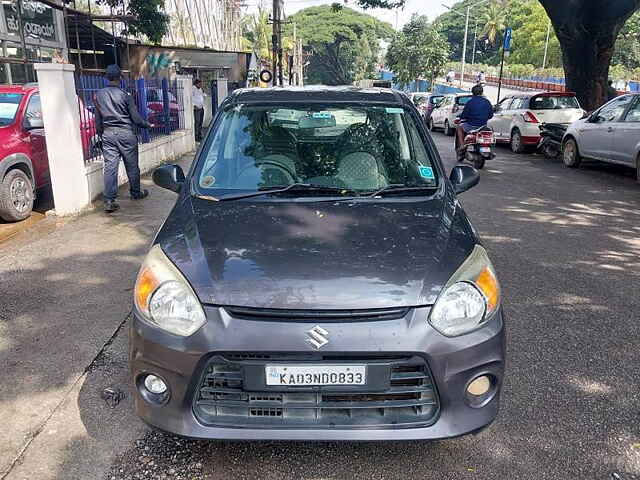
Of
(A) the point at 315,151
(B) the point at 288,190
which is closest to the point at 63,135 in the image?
(A) the point at 315,151

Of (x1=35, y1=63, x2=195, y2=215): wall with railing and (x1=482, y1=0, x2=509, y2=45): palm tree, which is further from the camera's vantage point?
(x1=482, y1=0, x2=509, y2=45): palm tree

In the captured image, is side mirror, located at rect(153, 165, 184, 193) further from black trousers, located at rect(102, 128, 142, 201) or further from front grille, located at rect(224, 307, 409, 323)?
black trousers, located at rect(102, 128, 142, 201)

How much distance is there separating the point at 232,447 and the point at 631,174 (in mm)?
11193

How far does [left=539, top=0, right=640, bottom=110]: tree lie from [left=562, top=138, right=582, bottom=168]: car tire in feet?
12.2

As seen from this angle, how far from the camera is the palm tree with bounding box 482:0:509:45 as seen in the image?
85.7 meters

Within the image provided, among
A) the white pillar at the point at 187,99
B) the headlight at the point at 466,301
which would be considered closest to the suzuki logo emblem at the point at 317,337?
the headlight at the point at 466,301

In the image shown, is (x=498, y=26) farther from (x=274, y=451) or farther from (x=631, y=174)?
(x=274, y=451)

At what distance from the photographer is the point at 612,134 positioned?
1048cm

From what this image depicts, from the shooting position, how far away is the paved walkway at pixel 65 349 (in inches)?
109

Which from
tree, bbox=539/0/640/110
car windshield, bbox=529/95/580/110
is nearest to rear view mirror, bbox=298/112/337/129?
car windshield, bbox=529/95/580/110

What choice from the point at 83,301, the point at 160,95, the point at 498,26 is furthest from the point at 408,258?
the point at 498,26

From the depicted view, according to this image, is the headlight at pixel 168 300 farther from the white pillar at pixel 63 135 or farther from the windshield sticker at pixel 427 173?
the white pillar at pixel 63 135

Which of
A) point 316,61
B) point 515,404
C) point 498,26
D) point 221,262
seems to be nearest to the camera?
point 221,262

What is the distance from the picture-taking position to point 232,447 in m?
2.75
